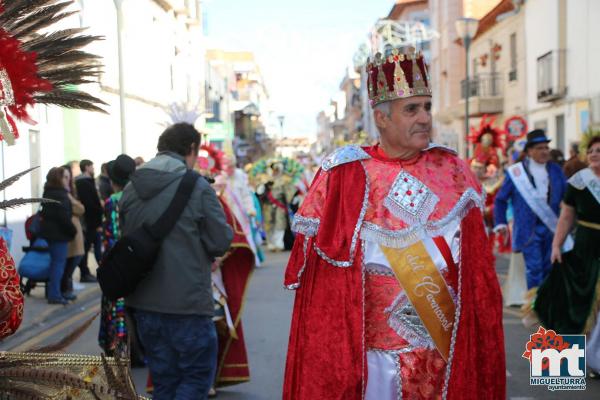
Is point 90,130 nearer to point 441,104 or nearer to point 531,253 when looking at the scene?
point 531,253

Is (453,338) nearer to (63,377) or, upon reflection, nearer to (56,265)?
(63,377)

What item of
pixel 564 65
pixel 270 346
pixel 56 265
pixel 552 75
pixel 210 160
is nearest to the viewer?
pixel 270 346

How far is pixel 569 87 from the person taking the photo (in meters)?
23.9

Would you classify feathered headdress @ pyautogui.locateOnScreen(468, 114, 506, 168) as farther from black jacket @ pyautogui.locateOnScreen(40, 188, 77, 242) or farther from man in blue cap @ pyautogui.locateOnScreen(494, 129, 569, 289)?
black jacket @ pyautogui.locateOnScreen(40, 188, 77, 242)

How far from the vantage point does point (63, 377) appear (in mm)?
2447

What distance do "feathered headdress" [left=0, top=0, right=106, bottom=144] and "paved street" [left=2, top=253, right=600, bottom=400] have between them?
12.1ft

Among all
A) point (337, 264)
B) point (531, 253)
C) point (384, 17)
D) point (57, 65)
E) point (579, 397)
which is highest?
point (384, 17)

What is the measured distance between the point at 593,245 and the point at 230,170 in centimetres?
666

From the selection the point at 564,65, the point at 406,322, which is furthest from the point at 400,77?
the point at 564,65

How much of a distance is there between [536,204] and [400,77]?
533 centimetres

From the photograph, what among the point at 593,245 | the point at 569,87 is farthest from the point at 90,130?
the point at 593,245

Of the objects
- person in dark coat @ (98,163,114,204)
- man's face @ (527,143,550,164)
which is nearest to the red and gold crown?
man's face @ (527,143,550,164)

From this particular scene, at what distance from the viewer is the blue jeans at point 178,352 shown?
4.48m

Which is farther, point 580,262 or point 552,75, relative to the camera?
point 552,75
